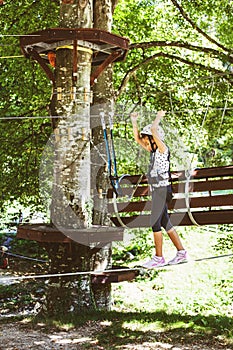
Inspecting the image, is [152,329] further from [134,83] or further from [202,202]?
A: [134,83]

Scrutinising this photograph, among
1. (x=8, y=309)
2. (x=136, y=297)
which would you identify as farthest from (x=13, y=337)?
(x=136, y=297)

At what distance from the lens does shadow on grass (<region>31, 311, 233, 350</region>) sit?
6.22m

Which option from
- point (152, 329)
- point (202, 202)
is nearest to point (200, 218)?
point (202, 202)

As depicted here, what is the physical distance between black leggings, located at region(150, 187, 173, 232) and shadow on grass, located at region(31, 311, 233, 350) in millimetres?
1651

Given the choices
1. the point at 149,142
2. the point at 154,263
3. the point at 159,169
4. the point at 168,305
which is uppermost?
the point at 149,142

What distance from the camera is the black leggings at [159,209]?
5098 millimetres

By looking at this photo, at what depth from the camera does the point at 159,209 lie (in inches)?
201

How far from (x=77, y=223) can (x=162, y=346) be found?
1.63 m

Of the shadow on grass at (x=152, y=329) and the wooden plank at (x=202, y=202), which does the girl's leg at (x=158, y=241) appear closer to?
the wooden plank at (x=202, y=202)

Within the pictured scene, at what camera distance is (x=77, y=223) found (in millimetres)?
6043

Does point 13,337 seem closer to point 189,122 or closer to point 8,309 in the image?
point 8,309

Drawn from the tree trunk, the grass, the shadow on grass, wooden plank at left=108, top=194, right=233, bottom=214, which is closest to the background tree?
the grass

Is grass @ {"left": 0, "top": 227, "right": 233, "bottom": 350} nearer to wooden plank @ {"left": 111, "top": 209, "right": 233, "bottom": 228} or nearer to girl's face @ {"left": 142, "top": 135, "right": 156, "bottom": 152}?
wooden plank @ {"left": 111, "top": 209, "right": 233, "bottom": 228}

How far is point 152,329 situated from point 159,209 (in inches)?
84.9
